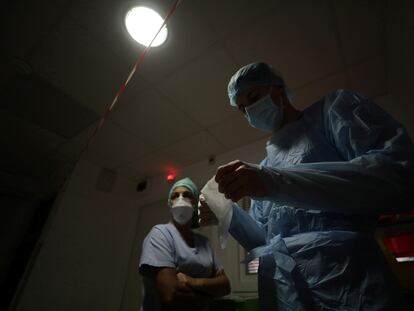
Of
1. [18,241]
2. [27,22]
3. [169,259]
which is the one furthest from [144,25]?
[18,241]

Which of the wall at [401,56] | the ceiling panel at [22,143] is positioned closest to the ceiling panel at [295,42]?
the wall at [401,56]

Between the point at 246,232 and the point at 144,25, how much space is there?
4.02 ft

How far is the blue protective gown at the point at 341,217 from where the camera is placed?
1.49 ft

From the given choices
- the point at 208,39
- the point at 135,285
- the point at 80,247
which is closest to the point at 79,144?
the point at 80,247

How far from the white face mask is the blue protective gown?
81 cm

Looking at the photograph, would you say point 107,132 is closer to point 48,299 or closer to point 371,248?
point 48,299

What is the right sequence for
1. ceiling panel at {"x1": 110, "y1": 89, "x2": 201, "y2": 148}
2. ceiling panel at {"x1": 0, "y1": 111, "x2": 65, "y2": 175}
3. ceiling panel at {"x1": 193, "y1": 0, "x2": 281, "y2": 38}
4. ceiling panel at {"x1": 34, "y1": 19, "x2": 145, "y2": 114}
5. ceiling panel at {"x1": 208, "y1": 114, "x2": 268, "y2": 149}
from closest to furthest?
ceiling panel at {"x1": 193, "y1": 0, "x2": 281, "y2": 38} → ceiling panel at {"x1": 34, "y1": 19, "x2": 145, "y2": 114} → ceiling panel at {"x1": 110, "y1": 89, "x2": 201, "y2": 148} → ceiling panel at {"x1": 208, "y1": 114, "x2": 268, "y2": 149} → ceiling panel at {"x1": 0, "y1": 111, "x2": 65, "y2": 175}

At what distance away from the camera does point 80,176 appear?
8.21ft

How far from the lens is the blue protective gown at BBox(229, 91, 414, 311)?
1.49ft

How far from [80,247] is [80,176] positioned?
29.8 inches

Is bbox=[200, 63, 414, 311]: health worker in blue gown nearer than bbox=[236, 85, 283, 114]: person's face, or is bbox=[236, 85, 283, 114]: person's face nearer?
bbox=[200, 63, 414, 311]: health worker in blue gown

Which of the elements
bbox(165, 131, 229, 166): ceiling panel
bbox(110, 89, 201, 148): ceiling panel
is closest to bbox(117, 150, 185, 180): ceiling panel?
bbox(165, 131, 229, 166): ceiling panel

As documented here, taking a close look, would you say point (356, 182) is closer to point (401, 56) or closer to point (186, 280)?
point (186, 280)

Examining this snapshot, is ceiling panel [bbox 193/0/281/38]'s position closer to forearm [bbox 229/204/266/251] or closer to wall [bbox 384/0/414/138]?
wall [bbox 384/0/414/138]
